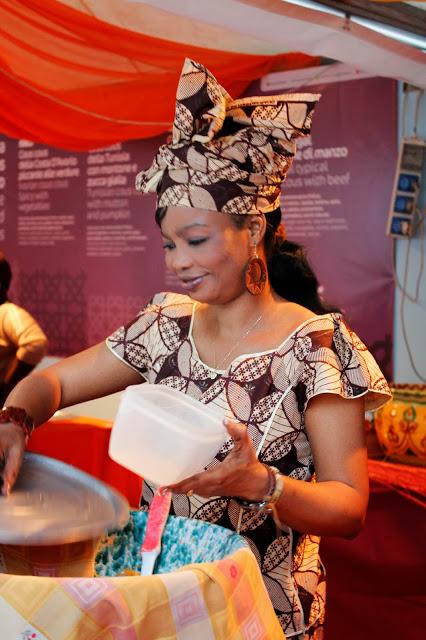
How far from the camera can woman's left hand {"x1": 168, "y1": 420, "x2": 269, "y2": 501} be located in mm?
1188

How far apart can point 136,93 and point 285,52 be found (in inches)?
27.8

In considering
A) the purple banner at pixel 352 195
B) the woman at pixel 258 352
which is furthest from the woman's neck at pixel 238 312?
the purple banner at pixel 352 195

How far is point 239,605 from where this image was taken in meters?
1.05

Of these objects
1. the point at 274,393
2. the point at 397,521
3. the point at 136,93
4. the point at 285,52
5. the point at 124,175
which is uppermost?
the point at 285,52

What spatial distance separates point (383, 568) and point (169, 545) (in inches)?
73.0

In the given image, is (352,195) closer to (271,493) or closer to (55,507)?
(271,493)

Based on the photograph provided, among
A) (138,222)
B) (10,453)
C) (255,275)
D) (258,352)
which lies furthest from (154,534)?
(138,222)

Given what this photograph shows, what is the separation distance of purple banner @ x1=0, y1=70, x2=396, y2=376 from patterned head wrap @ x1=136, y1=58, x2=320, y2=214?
2635 mm

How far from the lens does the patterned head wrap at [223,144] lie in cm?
145

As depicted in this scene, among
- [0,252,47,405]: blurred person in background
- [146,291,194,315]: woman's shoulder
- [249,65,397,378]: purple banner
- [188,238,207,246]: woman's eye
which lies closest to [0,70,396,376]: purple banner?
[249,65,397,378]: purple banner

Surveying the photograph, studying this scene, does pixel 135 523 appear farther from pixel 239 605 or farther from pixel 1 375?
pixel 1 375

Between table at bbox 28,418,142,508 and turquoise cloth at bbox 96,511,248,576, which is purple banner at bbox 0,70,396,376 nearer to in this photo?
table at bbox 28,418,142,508

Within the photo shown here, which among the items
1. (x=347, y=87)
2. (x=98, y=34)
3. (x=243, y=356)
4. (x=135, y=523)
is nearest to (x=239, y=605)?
(x=135, y=523)

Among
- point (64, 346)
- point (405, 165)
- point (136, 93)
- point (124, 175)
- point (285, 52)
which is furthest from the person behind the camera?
point (64, 346)
